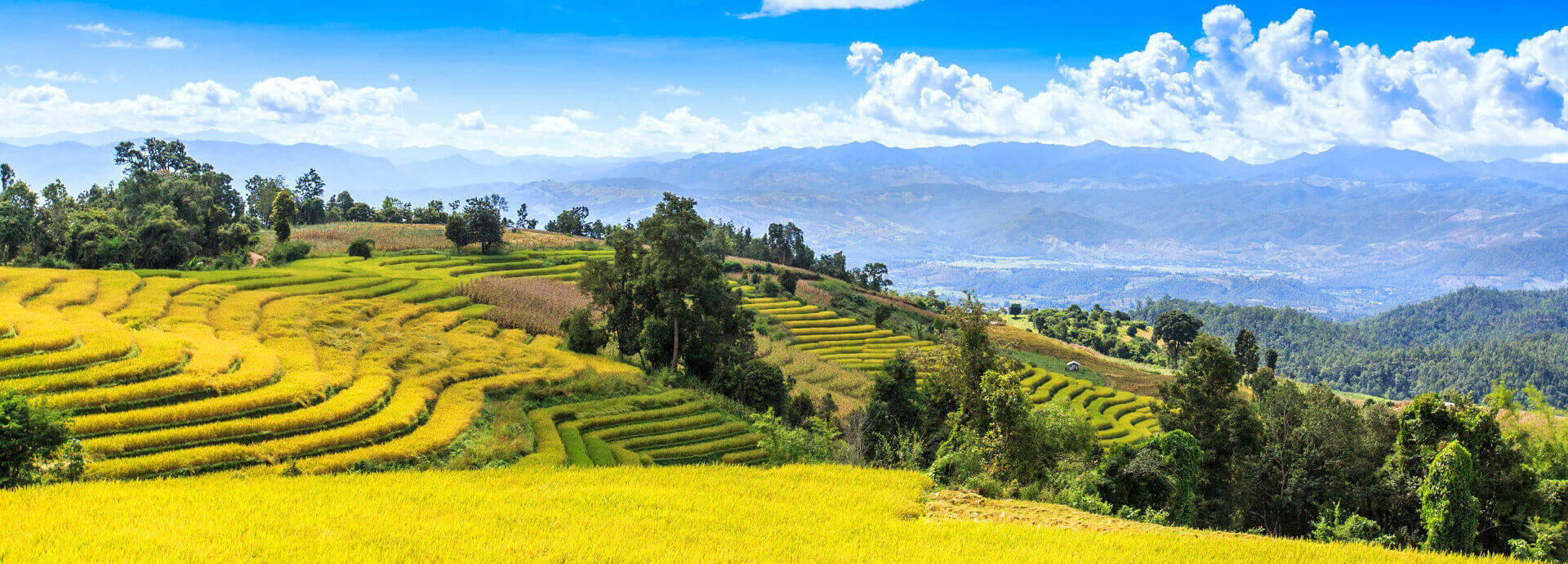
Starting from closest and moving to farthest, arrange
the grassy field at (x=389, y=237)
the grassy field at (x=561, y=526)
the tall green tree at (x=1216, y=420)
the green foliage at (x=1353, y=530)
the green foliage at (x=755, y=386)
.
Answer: the grassy field at (x=561, y=526) < the green foliage at (x=1353, y=530) < the tall green tree at (x=1216, y=420) < the green foliage at (x=755, y=386) < the grassy field at (x=389, y=237)

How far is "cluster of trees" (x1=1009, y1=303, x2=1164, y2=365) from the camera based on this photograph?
132625mm

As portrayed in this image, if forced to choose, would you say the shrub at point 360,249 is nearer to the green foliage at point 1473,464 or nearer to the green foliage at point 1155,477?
the green foliage at point 1155,477

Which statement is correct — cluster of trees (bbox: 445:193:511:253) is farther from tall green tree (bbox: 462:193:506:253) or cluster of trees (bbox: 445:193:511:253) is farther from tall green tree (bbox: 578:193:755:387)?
tall green tree (bbox: 578:193:755:387)

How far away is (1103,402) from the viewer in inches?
2926

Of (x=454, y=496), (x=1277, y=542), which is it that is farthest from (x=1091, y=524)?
(x=454, y=496)

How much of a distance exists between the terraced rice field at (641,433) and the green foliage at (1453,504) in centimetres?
2348

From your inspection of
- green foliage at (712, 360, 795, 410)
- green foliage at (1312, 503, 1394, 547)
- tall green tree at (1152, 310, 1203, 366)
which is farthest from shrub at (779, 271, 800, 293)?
green foliage at (1312, 503, 1394, 547)

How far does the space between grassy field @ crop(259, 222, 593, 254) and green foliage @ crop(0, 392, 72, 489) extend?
7223 centimetres

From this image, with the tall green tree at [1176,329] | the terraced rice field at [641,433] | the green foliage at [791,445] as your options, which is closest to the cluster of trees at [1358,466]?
the green foliage at [791,445]

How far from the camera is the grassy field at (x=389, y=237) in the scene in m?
90.9

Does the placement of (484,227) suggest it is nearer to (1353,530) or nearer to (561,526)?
(561,526)

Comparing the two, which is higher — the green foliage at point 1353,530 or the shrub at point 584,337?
the shrub at point 584,337

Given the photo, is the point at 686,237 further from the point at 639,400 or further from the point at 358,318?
the point at 358,318

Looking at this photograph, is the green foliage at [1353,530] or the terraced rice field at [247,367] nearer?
the terraced rice field at [247,367]
